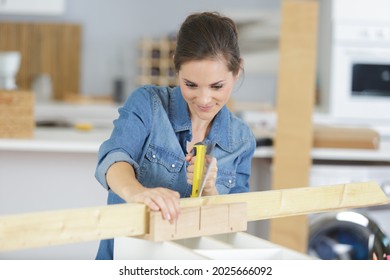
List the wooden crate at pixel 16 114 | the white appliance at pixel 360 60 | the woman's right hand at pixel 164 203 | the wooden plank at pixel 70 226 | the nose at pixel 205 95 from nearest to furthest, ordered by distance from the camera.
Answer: the wooden plank at pixel 70 226 → the woman's right hand at pixel 164 203 → the nose at pixel 205 95 → the wooden crate at pixel 16 114 → the white appliance at pixel 360 60

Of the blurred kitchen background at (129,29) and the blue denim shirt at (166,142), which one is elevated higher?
the blurred kitchen background at (129,29)

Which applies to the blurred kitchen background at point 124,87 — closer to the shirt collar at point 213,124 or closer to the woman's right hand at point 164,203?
the shirt collar at point 213,124

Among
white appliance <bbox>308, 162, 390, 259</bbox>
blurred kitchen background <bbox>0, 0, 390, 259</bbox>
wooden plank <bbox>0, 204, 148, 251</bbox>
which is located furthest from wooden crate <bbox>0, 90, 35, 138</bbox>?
wooden plank <bbox>0, 204, 148, 251</bbox>

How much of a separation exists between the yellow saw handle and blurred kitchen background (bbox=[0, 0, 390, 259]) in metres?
0.95

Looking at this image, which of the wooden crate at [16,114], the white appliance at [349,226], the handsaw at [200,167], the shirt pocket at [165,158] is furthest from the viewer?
the wooden crate at [16,114]

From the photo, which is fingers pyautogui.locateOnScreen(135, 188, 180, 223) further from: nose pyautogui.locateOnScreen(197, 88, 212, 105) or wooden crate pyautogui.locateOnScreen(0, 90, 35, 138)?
wooden crate pyautogui.locateOnScreen(0, 90, 35, 138)

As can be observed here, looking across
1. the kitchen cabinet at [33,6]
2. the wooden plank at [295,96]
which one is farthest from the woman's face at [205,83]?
the kitchen cabinet at [33,6]

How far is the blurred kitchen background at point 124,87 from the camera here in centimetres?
263

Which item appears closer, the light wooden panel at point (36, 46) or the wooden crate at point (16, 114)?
the wooden crate at point (16, 114)

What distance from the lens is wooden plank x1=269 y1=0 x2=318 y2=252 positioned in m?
2.46

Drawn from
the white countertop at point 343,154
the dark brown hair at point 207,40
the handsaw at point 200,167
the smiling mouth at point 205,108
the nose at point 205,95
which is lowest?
the white countertop at point 343,154

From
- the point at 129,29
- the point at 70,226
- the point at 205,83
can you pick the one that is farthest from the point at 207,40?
the point at 129,29

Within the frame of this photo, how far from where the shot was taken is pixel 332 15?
408 centimetres
